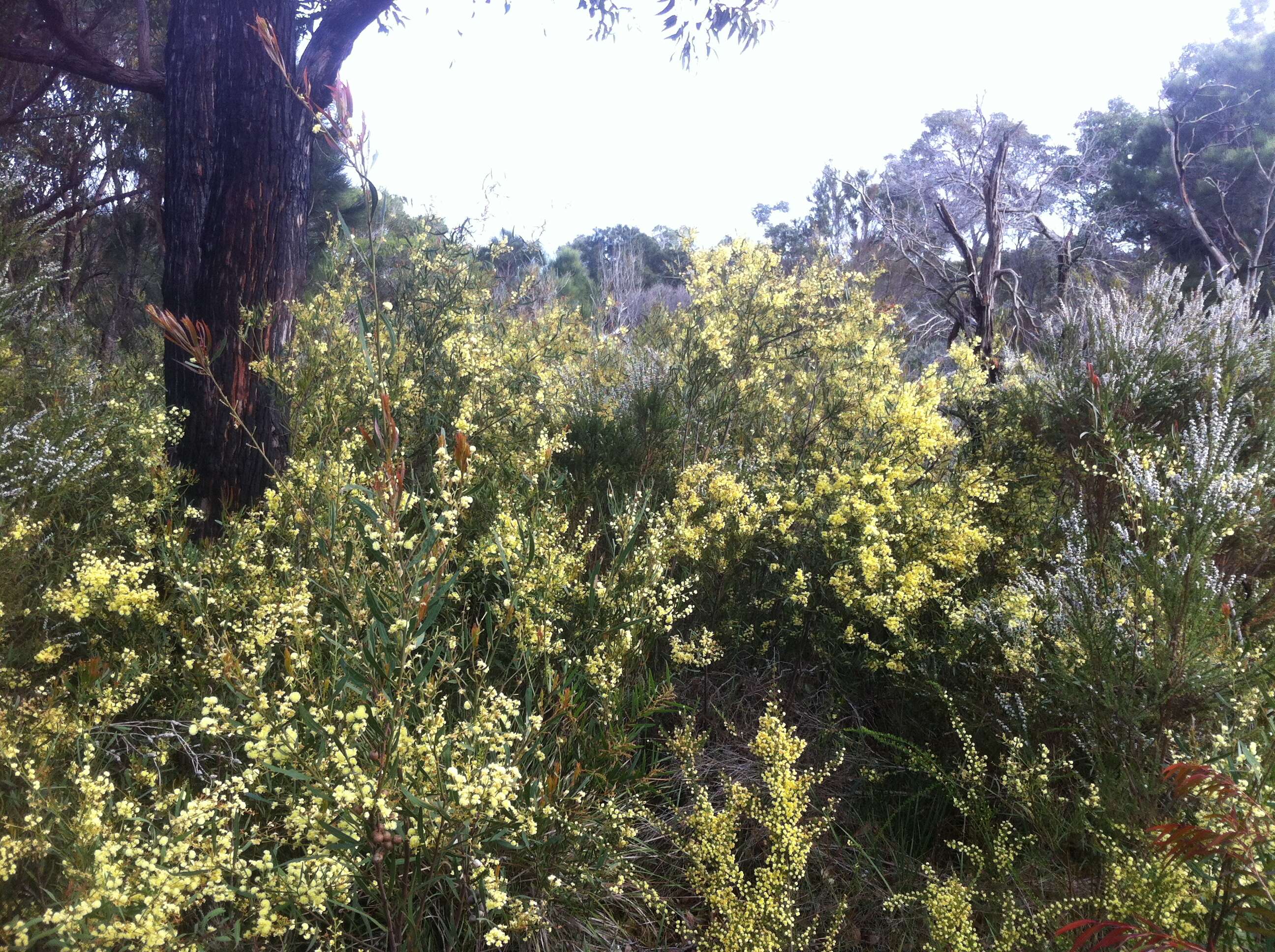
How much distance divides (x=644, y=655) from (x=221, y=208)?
2.39 m

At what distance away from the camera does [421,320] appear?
386 cm

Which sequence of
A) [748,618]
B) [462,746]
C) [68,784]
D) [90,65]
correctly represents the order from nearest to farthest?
[462,746]
[68,784]
[748,618]
[90,65]

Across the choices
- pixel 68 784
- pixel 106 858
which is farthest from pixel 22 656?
pixel 106 858

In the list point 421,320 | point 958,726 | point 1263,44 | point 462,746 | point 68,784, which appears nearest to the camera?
point 462,746

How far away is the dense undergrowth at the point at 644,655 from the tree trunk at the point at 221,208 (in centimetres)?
18

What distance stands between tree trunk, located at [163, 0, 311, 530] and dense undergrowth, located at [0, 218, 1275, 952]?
0.18 m

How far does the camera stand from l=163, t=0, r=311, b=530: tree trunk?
276cm

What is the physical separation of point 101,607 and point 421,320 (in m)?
2.29

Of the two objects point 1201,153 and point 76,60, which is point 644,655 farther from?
point 1201,153

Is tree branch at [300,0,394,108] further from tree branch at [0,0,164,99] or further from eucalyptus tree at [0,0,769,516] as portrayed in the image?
tree branch at [0,0,164,99]

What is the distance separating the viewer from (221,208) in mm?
2766

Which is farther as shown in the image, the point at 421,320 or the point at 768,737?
the point at 421,320

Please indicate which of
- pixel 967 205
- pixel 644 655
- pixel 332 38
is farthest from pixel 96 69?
pixel 967 205

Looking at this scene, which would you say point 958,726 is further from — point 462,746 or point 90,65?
point 90,65
